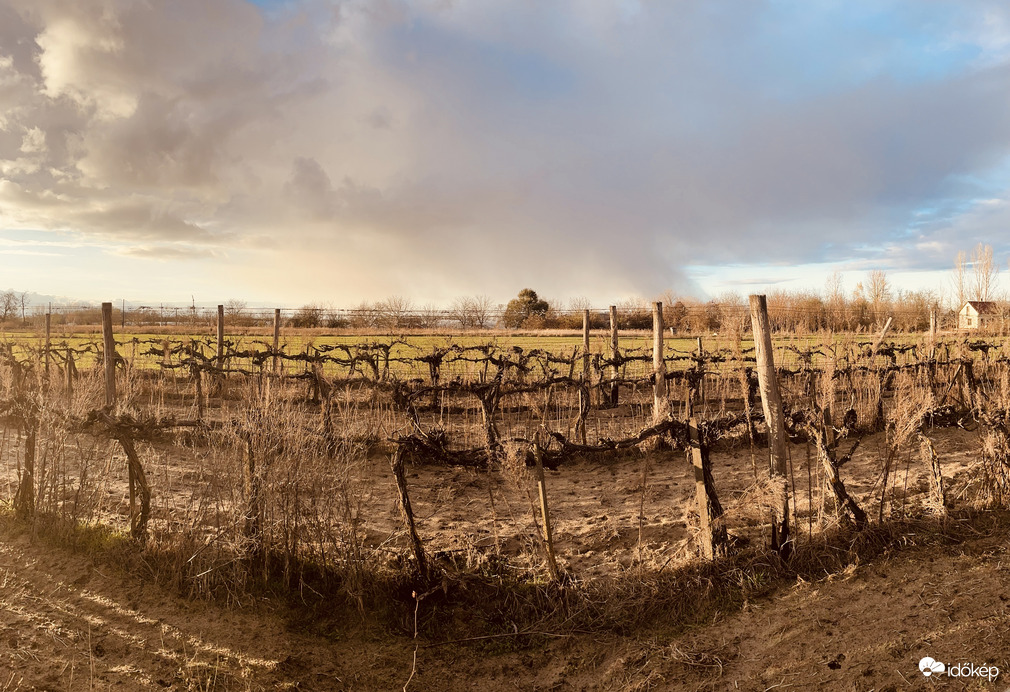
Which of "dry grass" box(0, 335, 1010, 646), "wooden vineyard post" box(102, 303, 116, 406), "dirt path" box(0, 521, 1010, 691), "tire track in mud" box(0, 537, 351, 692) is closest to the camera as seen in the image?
"dirt path" box(0, 521, 1010, 691)

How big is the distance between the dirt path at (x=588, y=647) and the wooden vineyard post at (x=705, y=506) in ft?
1.71

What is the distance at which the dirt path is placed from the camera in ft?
11.6

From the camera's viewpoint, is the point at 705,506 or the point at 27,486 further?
the point at 27,486

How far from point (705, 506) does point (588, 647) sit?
4.50 feet

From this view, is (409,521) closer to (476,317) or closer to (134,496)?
(134,496)

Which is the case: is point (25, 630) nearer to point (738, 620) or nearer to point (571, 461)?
point (738, 620)

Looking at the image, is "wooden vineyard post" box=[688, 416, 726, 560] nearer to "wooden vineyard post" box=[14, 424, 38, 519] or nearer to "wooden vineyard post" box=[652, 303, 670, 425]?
"wooden vineyard post" box=[652, 303, 670, 425]

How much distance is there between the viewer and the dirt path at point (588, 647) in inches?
139

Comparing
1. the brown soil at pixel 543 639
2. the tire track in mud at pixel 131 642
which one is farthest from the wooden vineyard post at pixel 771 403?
Result: the tire track in mud at pixel 131 642

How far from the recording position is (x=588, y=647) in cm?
403

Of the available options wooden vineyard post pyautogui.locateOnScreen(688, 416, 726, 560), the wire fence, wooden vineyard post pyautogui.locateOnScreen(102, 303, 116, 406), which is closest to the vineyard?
wooden vineyard post pyautogui.locateOnScreen(688, 416, 726, 560)

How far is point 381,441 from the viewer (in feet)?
30.3

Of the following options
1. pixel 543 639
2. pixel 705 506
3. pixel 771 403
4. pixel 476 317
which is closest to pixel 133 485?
pixel 543 639

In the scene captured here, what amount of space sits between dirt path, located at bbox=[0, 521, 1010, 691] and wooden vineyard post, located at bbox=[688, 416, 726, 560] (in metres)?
0.52
